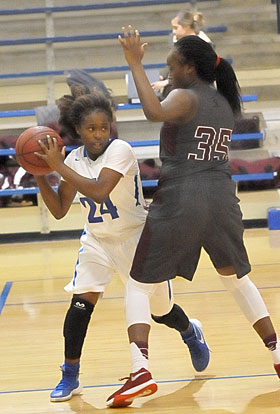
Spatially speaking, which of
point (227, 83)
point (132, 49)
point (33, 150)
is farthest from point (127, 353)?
point (132, 49)

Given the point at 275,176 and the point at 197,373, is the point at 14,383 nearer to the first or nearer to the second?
the point at 197,373

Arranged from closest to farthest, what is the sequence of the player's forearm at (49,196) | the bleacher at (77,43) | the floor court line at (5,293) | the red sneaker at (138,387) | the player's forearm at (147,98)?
1. the player's forearm at (147,98)
2. the red sneaker at (138,387)
3. the player's forearm at (49,196)
4. the floor court line at (5,293)
5. the bleacher at (77,43)

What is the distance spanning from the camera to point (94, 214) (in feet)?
10.8

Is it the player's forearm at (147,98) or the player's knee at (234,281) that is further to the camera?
the player's knee at (234,281)

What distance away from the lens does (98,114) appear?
317 cm

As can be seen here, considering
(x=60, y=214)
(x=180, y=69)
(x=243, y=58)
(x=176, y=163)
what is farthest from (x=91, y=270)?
(x=243, y=58)

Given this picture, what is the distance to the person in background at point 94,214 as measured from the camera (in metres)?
3.20

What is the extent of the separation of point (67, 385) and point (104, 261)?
0.52 meters

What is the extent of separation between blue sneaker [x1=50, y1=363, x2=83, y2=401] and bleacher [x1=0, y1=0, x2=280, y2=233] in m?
5.55

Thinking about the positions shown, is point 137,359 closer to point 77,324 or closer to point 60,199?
point 77,324

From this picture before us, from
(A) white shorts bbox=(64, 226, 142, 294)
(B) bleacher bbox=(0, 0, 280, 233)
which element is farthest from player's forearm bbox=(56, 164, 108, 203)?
(B) bleacher bbox=(0, 0, 280, 233)

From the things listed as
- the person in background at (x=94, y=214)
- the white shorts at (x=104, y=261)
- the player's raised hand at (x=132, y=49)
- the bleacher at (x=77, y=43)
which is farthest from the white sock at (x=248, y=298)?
the bleacher at (x=77, y=43)

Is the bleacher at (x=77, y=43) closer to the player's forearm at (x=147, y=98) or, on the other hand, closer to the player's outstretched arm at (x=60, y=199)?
the player's outstretched arm at (x=60, y=199)

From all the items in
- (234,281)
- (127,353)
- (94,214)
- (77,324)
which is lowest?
(127,353)
